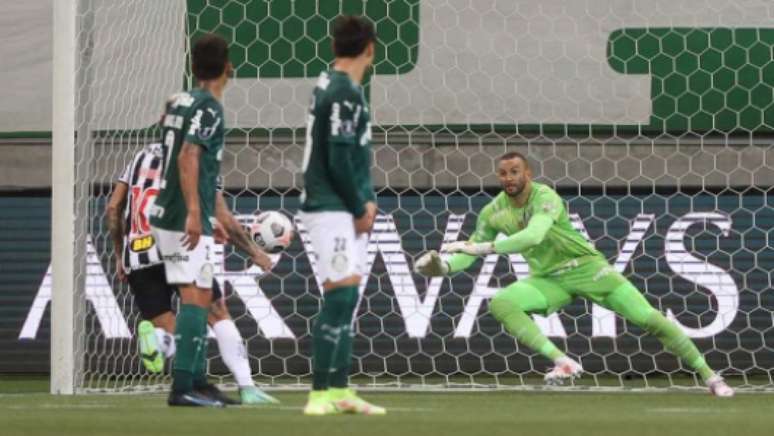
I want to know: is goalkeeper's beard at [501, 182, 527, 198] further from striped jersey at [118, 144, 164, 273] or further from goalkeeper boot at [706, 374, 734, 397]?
striped jersey at [118, 144, 164, 273]

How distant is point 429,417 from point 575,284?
155 inches

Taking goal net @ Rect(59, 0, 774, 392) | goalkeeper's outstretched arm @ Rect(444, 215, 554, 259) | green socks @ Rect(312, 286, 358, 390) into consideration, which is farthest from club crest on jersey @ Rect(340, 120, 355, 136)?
goal net @ Rect(59, 0, 774, 392)

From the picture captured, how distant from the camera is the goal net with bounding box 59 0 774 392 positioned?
434 inches

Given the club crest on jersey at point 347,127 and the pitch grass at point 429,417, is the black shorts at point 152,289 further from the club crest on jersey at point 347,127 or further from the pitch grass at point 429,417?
the club crest on jersey at point 347,127

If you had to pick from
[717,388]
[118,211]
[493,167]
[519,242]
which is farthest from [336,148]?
[493,167]

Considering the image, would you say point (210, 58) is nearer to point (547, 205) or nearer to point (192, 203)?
point (192, 203)

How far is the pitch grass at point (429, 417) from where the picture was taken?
17.5 feet

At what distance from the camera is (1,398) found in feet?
28.3

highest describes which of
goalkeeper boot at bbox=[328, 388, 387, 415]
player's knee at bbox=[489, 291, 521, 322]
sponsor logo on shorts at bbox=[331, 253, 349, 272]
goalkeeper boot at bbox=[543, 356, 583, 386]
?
sponsor logo on shorts at bbox=[331, 253, 349, 272]

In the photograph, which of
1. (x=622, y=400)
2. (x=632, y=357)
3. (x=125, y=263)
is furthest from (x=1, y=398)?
(x=632, y=357)

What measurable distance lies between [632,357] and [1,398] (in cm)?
452

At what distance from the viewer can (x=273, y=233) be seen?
8.27m

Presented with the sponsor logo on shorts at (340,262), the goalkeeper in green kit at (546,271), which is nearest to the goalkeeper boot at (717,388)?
the goalkeeper in green kit at (546,271)

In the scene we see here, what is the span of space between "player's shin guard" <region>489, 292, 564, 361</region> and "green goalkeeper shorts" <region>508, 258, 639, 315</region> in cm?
12
